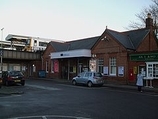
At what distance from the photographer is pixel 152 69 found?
29.5 m

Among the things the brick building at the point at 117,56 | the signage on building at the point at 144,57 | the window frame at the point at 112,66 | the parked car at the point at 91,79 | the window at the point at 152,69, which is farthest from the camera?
the window frame at the point at 112,66

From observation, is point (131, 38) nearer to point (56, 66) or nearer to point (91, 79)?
point (91, 79)

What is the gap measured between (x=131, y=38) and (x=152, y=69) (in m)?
7.90

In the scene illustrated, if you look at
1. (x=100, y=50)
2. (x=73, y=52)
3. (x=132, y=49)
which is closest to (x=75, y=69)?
(x=73, y=52)

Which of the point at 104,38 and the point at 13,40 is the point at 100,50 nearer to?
the point at 104,38

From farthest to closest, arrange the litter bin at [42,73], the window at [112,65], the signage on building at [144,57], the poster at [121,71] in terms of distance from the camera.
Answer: the litter bin at [42,73]
the window at [112,65]
the poster at [121,71]
the signage on building at [144,57]

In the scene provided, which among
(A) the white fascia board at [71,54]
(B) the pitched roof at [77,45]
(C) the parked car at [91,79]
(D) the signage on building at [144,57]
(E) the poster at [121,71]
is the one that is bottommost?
(C) the parked car at [91,79]

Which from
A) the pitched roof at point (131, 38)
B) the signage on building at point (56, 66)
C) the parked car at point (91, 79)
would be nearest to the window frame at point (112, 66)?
the pitched roof at point (131, 38)

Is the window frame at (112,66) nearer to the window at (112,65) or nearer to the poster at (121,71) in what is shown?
the window at (112,65)

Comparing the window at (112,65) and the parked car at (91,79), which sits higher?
the window at (112,65)

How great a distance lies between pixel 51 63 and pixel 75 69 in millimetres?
7552

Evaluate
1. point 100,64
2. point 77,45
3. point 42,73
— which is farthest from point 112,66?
point 42,73

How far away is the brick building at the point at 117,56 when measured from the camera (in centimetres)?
3114

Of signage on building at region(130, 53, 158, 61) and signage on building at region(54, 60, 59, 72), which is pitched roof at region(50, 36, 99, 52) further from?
signage on building at region(130, 53, 158, 61)
